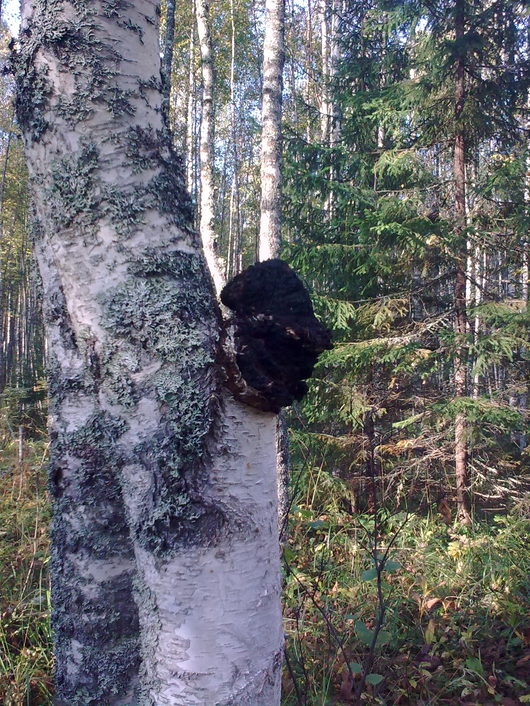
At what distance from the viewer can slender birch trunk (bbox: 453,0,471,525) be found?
19.7ft

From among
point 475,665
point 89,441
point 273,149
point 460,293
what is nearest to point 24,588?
point 89,441

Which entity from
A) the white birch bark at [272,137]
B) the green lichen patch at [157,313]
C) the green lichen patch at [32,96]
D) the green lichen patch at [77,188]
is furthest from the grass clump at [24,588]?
the white birch bark at [272,137]

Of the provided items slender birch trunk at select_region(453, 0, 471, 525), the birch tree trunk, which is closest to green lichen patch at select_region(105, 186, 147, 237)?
the birch tree trunk

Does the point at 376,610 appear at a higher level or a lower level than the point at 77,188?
lower

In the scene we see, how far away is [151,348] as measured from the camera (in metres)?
1.04

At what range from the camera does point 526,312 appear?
5355 mm

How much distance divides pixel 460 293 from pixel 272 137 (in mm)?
2913

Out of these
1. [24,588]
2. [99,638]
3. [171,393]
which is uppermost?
[171,393]

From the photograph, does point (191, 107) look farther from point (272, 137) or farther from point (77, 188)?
point (77, 188)

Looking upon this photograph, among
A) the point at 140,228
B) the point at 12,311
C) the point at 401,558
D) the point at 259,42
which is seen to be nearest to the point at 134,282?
the point at 140,228

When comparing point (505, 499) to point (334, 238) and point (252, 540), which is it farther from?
point (252, 540)

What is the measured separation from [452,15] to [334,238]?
116 inches

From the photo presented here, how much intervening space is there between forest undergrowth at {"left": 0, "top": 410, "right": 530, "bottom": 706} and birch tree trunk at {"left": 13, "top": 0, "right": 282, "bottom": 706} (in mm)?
1199

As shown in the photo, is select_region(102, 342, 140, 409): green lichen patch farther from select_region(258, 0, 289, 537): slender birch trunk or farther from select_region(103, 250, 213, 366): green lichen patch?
select_region(258, 0, 289, 537): slender birch trunk
